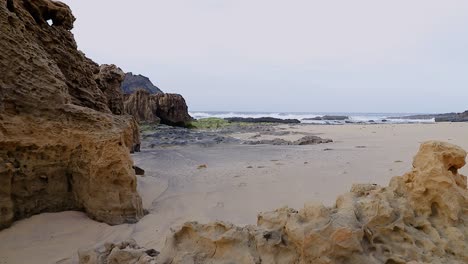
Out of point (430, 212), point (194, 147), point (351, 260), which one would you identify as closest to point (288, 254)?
point (351, 260)

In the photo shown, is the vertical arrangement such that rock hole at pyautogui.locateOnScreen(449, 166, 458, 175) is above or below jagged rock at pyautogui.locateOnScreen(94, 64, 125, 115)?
below

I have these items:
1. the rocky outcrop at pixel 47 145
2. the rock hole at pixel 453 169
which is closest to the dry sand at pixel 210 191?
the rocky outcrop at pixel 47 145

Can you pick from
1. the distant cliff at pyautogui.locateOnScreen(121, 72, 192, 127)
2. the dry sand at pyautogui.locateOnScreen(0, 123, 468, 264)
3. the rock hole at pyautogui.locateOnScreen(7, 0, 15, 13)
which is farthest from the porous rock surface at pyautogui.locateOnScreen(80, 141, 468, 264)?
the distant cliff at pyautogui.locateOnScreen(121, 72, 192, 127)

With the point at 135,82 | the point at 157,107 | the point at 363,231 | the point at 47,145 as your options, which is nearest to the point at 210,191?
the point at 47,145

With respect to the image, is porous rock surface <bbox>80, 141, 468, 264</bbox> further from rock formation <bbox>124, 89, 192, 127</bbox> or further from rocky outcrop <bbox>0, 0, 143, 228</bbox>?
rock formation <bbox>124, 89, 192, 127</bbox>

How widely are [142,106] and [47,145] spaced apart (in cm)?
2109

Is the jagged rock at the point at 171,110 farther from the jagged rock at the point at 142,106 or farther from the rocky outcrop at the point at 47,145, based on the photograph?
the rocky outcrop at the point at 47,145

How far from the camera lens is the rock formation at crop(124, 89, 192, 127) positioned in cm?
2477

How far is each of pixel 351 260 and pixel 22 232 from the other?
11.3ft

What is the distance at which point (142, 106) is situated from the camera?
82.2ft

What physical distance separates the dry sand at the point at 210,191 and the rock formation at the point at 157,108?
47.6ft

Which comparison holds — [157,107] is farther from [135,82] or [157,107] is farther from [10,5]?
[135,82]

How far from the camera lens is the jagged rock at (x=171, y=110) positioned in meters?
26.0

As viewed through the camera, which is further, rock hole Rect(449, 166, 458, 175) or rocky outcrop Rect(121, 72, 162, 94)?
rocky outcrop Rect(121, 72, 162, 94)
